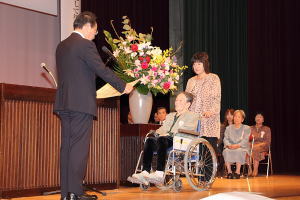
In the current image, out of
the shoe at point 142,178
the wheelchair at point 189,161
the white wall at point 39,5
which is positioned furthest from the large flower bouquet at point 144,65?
the white wall at point 39,5

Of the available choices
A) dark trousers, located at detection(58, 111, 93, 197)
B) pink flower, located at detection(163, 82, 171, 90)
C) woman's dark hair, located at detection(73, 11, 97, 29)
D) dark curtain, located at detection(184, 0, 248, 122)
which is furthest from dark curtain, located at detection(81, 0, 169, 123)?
dark trousers, located at detection(58, 111, 93, 197)

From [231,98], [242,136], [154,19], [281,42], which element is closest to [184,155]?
[242,136]

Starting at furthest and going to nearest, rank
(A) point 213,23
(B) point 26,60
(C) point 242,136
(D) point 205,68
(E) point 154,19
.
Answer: (A) point 213,23 < (E) point 154,19 < (C) point 242,136 < (B) point 26,60 < (D) point 205,68

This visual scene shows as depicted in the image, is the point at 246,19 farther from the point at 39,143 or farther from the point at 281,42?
the point at 39,143

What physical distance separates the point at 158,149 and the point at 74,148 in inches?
49.5

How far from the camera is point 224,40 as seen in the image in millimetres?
9016

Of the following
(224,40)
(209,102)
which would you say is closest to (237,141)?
(209,102)

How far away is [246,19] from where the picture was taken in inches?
368

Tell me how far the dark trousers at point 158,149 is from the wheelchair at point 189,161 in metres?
0.05

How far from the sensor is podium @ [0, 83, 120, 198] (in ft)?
12.0

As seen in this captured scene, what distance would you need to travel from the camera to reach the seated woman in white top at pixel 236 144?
6.75 metres

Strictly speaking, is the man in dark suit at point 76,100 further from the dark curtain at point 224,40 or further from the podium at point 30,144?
the dark curtain at point 224,40

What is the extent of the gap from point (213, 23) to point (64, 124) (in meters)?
6.06

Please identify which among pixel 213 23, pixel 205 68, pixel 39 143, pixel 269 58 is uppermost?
pixel 213 23
